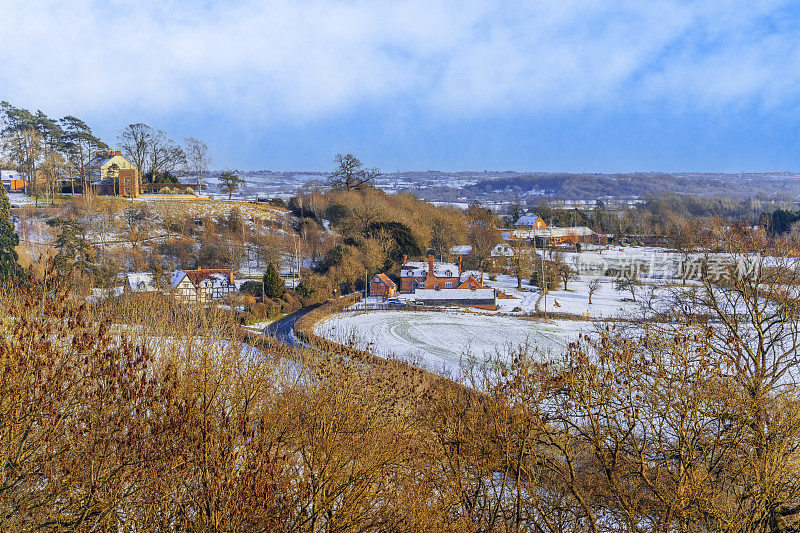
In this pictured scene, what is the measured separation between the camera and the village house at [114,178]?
47.8 metres

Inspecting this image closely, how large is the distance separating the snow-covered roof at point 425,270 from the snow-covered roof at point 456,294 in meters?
2.04

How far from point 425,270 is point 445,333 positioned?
11.1 meters

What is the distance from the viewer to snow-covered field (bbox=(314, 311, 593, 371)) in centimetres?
2381

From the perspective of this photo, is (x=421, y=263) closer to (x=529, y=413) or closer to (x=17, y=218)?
(x=17, y=218)

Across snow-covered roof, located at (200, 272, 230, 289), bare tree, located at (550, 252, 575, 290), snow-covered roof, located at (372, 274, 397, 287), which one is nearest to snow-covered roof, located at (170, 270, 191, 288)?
snow-covered roof, located at (200, 272, 230, 289)

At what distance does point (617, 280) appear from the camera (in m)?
39.7

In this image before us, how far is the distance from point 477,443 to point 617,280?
3546cm

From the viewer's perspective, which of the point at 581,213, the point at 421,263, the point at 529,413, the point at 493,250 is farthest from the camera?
the point at 581,213

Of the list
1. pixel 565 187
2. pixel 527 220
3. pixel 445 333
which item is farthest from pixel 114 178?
pixel 565 187

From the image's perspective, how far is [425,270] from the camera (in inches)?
1523

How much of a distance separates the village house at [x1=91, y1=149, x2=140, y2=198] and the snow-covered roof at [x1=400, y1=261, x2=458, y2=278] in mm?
25538

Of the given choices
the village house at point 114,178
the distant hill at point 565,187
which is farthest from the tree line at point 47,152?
the distant hill at point 565,187

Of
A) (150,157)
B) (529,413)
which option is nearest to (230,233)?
(150,157)

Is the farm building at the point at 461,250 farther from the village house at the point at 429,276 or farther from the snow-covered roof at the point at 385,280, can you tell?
the snow-covered roof at the point at 385,280
